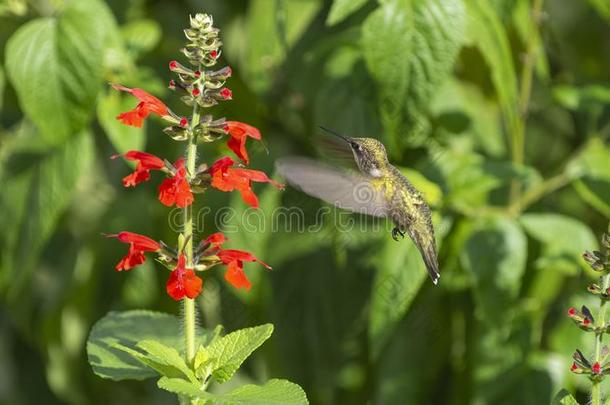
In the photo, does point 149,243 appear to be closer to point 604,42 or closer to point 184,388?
point 184,388

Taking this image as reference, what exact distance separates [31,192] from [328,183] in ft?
3.05

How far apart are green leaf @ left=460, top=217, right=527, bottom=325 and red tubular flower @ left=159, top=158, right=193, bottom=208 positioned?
28.2 inches

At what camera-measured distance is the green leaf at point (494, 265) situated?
166cm

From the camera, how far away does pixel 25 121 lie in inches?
83.1

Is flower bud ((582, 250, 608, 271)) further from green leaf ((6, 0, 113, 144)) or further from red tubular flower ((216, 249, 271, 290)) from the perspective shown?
green leaf ((6, 0, 113, 144))

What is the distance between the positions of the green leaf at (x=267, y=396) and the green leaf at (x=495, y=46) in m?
0.75

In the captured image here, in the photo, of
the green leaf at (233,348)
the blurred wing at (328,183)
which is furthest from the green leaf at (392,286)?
the green leaf at (233,348)

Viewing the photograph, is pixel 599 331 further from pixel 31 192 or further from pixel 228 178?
pixel 31 192

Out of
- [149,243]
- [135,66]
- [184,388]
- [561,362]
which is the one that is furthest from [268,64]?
[184,388]

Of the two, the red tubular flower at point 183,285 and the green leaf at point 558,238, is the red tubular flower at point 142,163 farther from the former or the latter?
the green leaf at point 558,238

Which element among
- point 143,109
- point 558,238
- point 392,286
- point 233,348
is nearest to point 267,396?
point 233,348

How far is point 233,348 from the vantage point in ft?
3.73

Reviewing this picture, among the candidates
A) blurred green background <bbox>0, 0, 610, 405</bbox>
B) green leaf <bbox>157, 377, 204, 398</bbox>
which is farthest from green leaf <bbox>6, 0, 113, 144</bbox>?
green leaf <bbox>157, 377, 204, 398</bbox>

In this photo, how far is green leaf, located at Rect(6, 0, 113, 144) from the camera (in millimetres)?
1720
